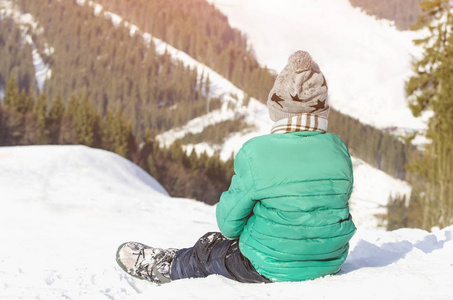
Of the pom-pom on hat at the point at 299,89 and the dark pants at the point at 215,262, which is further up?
the pom-pom on hat at the point at 299,89

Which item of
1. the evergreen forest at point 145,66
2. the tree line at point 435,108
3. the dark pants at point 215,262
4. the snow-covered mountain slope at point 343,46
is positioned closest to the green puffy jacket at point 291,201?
the dark pants at point 215,262

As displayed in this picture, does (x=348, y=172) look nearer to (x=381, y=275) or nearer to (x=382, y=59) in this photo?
(x=381, y=275)

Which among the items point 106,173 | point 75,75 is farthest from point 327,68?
point 106,173

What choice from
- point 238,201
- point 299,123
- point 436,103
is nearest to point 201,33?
point 436,103

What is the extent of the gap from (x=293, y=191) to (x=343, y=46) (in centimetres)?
15051

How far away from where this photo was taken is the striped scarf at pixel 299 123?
2555 millimetres

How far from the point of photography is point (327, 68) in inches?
5039

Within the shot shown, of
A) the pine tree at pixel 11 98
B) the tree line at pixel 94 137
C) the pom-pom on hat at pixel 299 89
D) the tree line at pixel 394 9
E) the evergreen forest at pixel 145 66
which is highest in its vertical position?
the tree line at pixel 394 9

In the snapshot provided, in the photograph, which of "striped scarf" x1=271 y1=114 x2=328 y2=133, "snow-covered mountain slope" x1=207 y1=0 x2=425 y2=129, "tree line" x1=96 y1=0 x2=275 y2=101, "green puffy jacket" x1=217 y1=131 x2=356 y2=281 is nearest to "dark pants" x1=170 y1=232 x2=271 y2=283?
"green puffy jacket" x1=217 y1=131 x2=356 y2=281

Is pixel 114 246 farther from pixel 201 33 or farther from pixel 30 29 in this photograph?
pixel 30 29

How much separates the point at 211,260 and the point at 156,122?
10163 centimetres

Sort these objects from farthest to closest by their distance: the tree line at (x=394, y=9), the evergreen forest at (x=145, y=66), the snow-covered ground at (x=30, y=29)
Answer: the tree line at (x=394, y=9)
the snow-covered ground at (x=30, y=29)
the evergreen forest at (x=145, y=66)

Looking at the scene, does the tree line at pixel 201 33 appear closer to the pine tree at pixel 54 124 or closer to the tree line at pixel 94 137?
the tree line at pixel 94 137

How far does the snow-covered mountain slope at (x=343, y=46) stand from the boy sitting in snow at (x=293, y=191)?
117m
